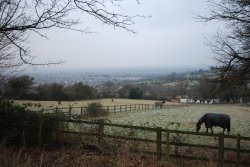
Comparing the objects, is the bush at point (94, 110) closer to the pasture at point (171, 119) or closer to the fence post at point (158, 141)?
the pasture at point (171, 119)

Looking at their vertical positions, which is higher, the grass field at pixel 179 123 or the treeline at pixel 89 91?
the treeline at pixel 89 91

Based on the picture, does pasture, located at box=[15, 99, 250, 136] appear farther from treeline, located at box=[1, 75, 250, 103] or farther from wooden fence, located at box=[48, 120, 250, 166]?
wooden fence, located at box=[48, 120, 250, 166]

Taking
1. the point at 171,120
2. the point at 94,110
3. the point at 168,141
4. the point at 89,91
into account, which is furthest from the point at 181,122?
the point at 89,91

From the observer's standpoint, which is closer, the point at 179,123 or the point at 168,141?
the point at 168,141

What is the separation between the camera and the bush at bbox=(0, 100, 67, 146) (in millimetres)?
13969

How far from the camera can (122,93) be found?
3728 inches

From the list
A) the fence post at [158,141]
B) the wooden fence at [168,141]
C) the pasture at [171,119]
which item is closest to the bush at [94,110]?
the pasture at [171,119]

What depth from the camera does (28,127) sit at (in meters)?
14.0

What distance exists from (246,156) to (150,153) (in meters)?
4.63

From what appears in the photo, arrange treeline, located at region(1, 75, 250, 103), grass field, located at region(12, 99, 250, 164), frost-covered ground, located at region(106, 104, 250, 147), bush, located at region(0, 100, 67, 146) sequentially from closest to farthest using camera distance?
bush, located at region(0, 100, 67, 146) < treeline, located at region(1, 75, 250, 103) < grass field, located at region(12, 99, 250, 164) < frost-covered ground, located at region(106, 104, 250, 147)

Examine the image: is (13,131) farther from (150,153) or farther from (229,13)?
(229,13)

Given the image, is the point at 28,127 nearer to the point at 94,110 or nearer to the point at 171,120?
the point at 171,120

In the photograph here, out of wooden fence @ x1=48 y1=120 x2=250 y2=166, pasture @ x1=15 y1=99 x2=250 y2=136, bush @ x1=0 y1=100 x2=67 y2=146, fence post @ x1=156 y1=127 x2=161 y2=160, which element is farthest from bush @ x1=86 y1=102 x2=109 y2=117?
fence post @ x1=156 y1=127 x2=161 y2=160

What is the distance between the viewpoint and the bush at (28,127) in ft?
45.8
